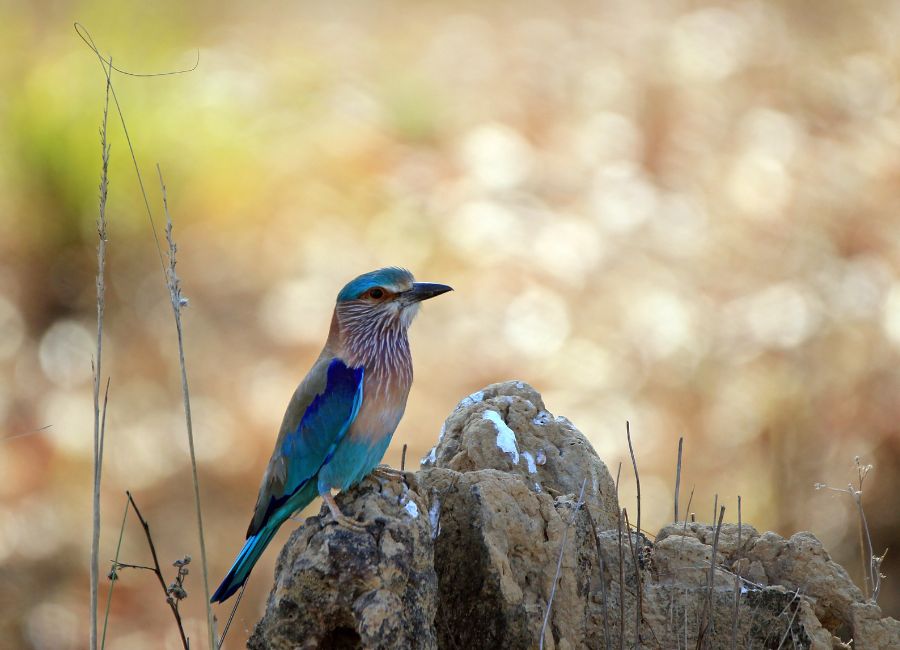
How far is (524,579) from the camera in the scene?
12.7ft

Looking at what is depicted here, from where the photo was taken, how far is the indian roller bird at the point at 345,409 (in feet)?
13.4

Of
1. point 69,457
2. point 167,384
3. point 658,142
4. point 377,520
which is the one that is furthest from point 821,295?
point 377,520

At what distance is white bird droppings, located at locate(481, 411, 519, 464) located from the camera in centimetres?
435

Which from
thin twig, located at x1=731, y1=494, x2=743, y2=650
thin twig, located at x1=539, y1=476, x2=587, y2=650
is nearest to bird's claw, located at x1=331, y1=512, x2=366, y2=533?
thin twig, located at x1=539, y1=476, x2=587, y2=650

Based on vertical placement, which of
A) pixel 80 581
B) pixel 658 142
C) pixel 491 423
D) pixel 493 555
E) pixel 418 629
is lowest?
pixel 418 629

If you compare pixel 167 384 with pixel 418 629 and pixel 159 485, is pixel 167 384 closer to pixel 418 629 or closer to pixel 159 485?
pixel 159 485

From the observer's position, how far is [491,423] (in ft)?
14.4

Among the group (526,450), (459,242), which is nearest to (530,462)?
(526,450)

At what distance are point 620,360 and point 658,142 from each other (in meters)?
3.36

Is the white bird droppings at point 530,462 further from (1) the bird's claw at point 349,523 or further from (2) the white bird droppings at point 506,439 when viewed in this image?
(1) the bird's claw at point 349,523

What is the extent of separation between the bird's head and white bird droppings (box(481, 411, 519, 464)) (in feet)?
1.57

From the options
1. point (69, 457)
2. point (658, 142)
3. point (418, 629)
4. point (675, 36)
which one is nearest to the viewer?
point (418, 629)

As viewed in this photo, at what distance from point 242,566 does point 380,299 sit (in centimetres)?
104

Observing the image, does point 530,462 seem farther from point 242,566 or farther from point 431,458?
point 242,566
